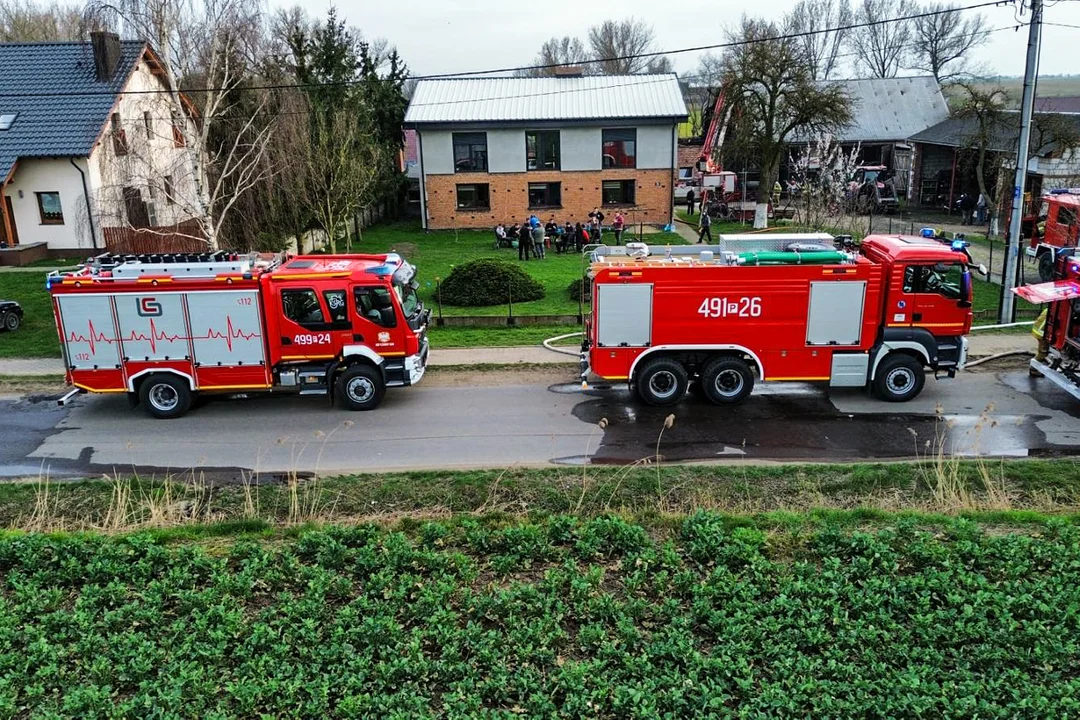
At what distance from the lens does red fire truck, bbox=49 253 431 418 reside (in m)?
15.3

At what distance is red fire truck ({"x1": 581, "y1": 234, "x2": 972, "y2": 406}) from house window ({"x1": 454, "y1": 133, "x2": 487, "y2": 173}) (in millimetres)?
25326

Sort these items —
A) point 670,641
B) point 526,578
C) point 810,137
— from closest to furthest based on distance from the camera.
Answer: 1. point 670,641
2. point 526,578
3. point 810,137

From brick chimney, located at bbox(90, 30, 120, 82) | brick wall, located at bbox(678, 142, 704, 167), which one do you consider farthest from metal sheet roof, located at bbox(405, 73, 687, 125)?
brick wall, located at bbox(678, 142, 704, 167)

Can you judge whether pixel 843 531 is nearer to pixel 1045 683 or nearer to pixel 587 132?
pixel 1045 683

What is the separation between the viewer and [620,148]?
3966cm

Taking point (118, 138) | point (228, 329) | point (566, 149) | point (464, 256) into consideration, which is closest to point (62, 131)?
point (118, 138)

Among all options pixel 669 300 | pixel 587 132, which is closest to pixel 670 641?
pixel 669 300

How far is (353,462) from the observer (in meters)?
13.5

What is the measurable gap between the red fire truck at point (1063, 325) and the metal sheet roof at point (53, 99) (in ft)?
94.2

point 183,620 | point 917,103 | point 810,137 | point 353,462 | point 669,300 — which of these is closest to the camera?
point 183,620

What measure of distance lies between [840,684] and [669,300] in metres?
8.64

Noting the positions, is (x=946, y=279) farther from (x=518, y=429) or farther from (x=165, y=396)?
(x=165, y=396)

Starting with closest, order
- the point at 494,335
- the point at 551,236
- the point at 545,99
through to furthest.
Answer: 1. the point at 494,335
2. the point at 551,236
3. the point at 545,99

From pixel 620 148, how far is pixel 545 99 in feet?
13.8
